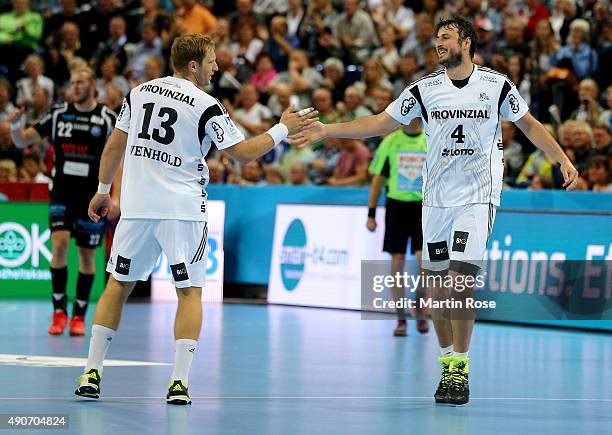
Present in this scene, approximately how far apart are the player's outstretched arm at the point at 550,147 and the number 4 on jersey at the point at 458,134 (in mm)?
445

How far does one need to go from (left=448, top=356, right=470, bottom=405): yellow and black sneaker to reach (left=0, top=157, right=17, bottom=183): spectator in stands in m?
A: 12.2

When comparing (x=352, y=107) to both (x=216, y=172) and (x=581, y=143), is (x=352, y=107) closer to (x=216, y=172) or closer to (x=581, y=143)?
(x=216, y=172)

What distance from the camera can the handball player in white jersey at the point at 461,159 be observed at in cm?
820

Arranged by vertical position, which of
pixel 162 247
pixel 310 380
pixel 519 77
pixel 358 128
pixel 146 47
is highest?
pixel 146 47

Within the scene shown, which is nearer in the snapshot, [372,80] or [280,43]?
[372,80]

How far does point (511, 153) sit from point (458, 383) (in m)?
8.78

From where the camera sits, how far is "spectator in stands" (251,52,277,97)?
66.5 ft

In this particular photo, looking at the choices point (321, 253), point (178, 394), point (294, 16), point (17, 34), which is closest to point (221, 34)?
point (294, 16)

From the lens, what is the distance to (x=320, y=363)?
10.2 metres

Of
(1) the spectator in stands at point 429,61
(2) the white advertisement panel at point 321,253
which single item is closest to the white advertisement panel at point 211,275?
(2) the white advertisement panel at point 321,253

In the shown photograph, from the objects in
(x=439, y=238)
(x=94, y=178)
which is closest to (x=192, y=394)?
(x=439, y=238)

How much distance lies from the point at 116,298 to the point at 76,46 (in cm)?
1499

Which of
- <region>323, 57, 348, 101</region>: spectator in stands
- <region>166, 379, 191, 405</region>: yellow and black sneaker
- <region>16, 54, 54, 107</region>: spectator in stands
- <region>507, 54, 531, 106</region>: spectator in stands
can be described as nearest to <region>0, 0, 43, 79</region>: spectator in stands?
<region>16, 54, 54, 107</region>: spectator in stands

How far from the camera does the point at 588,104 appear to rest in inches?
630
